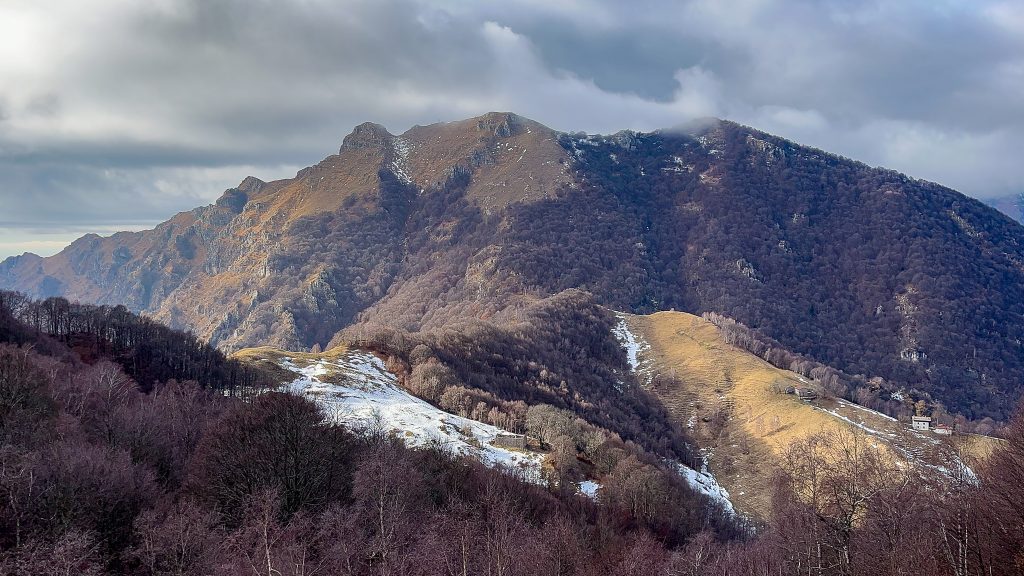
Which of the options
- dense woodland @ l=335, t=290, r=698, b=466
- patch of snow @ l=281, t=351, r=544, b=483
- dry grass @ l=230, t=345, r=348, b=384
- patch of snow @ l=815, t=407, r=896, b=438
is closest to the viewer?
patch of snow @ l=281, t=351, r=544, b=483

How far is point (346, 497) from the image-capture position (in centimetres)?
5138

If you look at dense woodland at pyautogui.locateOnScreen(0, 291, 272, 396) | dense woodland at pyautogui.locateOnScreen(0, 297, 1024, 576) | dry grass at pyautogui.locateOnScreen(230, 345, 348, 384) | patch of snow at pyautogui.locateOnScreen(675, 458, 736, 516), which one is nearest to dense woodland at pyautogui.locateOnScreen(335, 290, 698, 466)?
patch of snow at pyautogui.locateOnScreen(675, 458, 736, 516)

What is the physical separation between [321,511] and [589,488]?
207 feet

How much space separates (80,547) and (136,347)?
116m

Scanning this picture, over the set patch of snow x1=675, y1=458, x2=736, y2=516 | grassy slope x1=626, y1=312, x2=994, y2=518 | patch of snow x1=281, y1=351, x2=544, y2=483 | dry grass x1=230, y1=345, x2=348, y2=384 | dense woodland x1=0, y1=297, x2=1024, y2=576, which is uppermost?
dense woodland x1=0, y1=297, x2=1024, y2=576

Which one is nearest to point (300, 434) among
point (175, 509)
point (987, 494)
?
point (175, 509)

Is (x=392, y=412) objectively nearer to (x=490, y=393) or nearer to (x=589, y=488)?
(x=589, y=488)

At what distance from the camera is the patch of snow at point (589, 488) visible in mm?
95812

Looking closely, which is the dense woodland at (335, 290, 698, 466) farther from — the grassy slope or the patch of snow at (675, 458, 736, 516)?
the grassy slope

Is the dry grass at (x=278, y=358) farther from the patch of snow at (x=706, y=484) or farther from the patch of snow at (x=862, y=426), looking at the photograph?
the patch of snow at (x=862, y=426)

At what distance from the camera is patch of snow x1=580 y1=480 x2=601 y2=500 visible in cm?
9581

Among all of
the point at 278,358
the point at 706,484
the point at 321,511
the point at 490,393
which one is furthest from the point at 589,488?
the point at 278,358

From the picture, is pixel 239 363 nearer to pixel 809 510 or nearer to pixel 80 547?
pixel 80 547

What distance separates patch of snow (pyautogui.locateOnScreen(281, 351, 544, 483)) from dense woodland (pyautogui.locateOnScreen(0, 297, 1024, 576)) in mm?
34598
